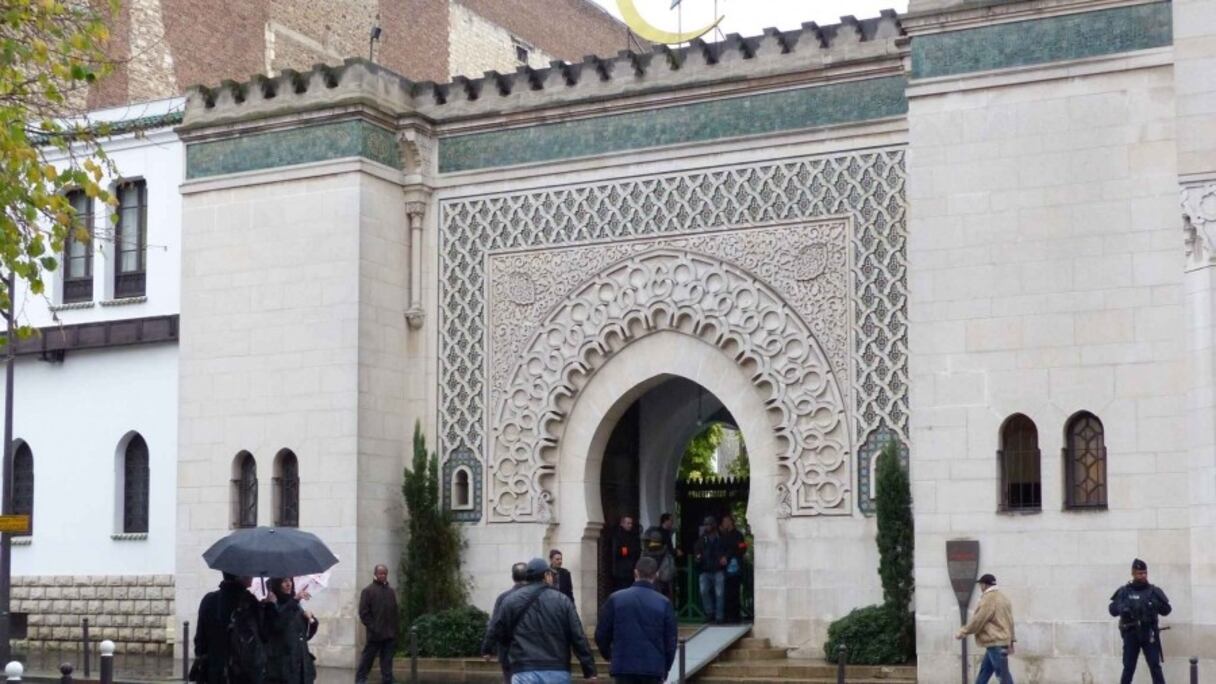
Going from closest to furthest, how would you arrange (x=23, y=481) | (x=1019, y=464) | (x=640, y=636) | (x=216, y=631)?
(x=216, y=631)
(x=640, y=636)
(x=1019, y=464)
(x=23, y=481)

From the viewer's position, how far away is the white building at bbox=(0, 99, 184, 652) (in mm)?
24234

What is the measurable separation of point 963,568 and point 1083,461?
1487mm

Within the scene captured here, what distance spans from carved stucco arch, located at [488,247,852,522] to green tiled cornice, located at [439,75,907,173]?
1.35 m

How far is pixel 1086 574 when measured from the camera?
17.7m

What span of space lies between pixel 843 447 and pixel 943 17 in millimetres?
4546

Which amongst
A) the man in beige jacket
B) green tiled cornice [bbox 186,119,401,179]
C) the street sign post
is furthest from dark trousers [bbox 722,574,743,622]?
green tiled cornice [bbox 186,119,401,179]

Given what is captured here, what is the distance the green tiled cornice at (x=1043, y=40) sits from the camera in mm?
17938

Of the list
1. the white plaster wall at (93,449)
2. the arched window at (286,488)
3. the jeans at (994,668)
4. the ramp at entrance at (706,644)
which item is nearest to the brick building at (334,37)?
the white plaster wall at (93,449)

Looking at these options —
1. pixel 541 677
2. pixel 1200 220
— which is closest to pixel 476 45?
pixel 1200 220

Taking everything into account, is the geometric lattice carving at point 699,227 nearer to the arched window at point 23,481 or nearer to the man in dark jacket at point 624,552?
the man in dark jacket at point 624,552

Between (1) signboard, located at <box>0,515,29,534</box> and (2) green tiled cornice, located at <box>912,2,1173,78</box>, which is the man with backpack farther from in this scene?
(1) signboard, located at <box>0,515,29,534</box>

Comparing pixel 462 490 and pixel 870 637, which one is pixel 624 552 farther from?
pixel 870 637

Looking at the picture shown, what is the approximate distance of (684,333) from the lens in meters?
21.3

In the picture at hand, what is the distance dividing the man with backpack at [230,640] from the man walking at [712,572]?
11170 millimetres
